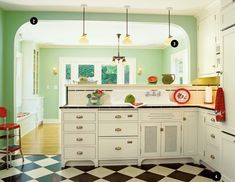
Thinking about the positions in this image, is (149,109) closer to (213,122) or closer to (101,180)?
(213,122)

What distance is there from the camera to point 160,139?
139 inches

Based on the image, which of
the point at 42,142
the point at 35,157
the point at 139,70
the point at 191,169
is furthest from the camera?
the point at 139,70

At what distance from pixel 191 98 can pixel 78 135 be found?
2.10 m

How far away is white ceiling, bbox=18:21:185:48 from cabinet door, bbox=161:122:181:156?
84.3 inches

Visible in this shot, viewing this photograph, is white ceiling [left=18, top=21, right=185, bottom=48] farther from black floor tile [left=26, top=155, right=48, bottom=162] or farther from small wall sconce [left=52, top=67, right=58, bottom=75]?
black floor tile [left=26, top=155, right=48, bottom=162]

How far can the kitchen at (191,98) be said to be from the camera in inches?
106

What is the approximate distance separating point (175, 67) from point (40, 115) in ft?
14.7

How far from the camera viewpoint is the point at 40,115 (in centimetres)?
734

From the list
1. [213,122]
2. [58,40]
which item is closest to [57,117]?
[58,40]

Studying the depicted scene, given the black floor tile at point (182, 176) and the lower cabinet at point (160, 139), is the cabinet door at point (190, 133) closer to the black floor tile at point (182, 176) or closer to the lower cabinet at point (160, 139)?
the lower cabinet at point (160, 139)

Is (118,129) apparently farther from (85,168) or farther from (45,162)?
(45,162)

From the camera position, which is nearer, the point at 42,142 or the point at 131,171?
the point at 131,171

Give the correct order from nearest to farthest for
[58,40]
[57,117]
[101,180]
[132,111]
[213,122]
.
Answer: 1. [101,180]
2. [213,122]
3. [132,111]
4. [58,40]
5. [57,117]

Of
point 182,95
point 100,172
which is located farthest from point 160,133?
point 100,172
